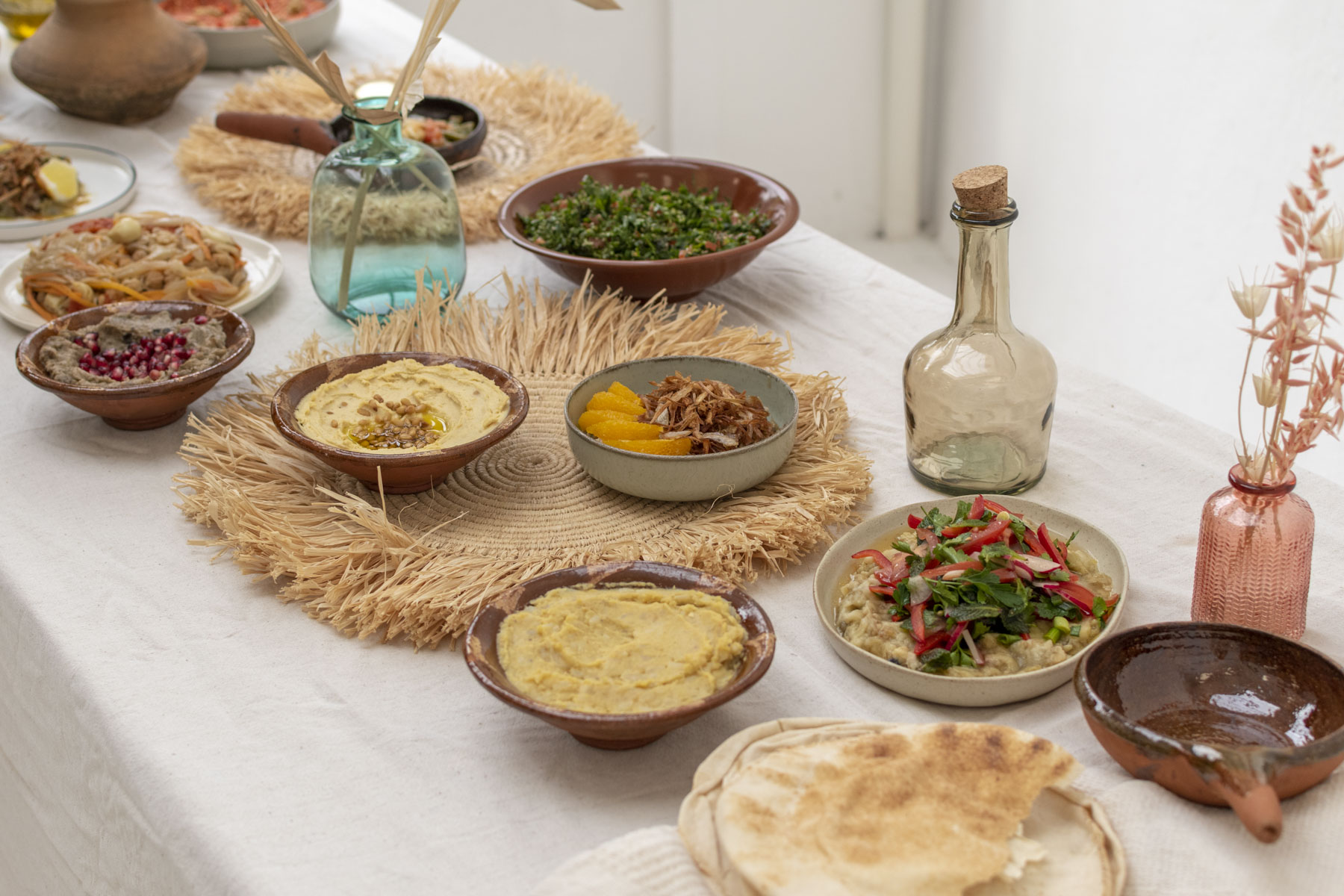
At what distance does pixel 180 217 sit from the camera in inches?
70.1

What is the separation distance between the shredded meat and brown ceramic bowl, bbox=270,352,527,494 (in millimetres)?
149

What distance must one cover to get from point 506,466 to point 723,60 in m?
2.89

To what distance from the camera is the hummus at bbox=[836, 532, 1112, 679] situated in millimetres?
963

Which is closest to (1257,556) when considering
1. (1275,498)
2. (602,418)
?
(1275,498)

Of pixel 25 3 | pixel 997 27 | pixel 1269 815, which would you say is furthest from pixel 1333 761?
pixel 997 27

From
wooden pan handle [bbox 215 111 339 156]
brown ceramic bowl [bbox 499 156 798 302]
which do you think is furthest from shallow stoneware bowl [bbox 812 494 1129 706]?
wooden pan handle [bbox 215 111 339 156]

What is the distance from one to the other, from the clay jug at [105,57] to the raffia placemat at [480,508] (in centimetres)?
110

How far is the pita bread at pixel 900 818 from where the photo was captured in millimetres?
743

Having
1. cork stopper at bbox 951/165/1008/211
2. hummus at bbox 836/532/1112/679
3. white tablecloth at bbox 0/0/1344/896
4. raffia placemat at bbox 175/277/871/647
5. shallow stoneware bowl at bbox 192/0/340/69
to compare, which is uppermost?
cork stopper at bbox 951/165/1008/211

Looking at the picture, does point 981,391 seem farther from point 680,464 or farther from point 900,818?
point 900,818

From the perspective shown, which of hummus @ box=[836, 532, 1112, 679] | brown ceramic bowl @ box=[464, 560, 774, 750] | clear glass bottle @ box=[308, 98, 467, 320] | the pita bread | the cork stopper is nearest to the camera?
the pita bread

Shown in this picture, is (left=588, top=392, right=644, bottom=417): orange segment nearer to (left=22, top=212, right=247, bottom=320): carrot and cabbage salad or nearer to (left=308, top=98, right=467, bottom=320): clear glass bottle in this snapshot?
(left=308, top=98, right=467, bottom=320): clear glass bottle

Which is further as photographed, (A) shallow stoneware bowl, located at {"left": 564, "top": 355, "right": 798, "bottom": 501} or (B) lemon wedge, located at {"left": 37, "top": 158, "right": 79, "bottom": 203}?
(B) lemon wedge, located at {"left": 37, "top": 158, "right": 79, "bottom": 203}

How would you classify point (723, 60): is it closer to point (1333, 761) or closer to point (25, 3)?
point (25, 3)
